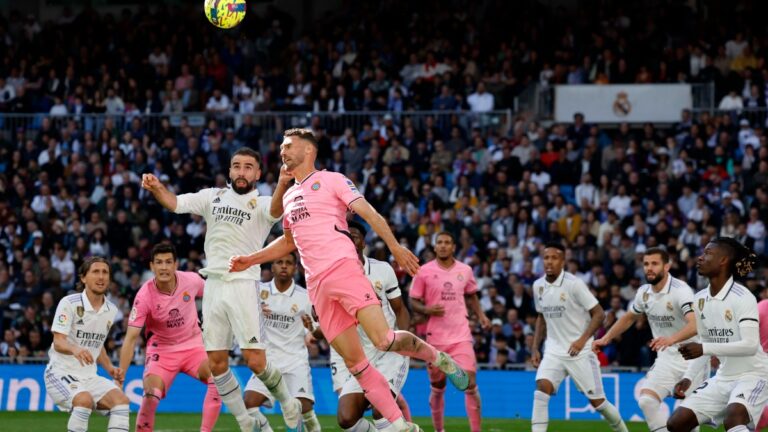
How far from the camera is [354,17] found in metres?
31.5

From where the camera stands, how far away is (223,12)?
58.4ft

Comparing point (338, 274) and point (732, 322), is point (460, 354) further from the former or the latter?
point (338, 274)

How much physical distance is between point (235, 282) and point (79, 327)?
1917 millimetres

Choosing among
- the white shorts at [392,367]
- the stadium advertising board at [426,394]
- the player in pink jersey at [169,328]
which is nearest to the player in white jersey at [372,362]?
the white shorts at [392,367]

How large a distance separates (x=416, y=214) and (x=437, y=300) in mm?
8226

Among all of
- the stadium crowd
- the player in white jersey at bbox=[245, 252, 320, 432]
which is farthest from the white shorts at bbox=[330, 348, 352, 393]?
the stadium crowd

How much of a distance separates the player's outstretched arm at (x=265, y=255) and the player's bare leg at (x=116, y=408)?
2.31m

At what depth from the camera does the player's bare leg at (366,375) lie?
1062cm

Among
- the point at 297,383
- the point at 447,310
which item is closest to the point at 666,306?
the point at 447,310

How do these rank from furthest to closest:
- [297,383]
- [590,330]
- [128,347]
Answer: [590,330], [297,383], [128,347]

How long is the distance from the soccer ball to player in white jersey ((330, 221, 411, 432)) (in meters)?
4.73

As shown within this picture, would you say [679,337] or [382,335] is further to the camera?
[679,337]

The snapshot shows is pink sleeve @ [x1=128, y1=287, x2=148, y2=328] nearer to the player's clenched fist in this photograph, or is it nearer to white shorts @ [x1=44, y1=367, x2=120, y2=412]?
white shorts @ [x1=44, y1=367, x2=120, y2=412]

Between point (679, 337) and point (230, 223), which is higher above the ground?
point (230, 223)
